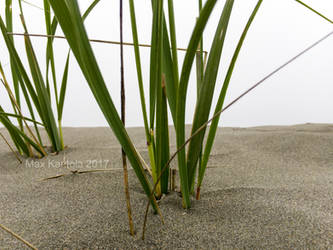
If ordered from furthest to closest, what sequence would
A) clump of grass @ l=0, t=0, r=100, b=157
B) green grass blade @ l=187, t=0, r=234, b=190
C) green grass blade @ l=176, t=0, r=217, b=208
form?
1. clump of grass @ l=0, t=0, r=100, b=157
2. green grass blade @ l=187, t=0, r=234, b=190
3. green grass blade @ l=176, t=0, r=217, b=208

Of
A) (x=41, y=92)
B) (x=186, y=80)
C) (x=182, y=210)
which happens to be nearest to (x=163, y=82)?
(x=186, y=80)

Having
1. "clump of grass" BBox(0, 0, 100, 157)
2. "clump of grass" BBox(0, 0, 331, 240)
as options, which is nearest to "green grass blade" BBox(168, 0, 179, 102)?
"clump of grass" BBox(0, 0, 331, 240)

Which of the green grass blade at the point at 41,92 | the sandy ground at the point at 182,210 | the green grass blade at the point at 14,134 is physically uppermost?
the green grass blade at the point at 41,92

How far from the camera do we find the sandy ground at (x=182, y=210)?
0.47 m

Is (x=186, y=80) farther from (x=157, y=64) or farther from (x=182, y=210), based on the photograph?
(x=182, y=210)

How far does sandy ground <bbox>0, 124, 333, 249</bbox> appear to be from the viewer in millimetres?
469

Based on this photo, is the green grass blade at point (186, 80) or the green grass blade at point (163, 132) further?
the green grass blade at point (163, 132)

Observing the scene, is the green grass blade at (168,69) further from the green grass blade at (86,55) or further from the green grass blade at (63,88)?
the green grass blade at (63,88)

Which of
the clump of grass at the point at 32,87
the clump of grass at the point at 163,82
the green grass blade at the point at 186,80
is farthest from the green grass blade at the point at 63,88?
the green grass blade at the point at 186,80

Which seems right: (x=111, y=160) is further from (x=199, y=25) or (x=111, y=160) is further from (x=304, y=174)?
(x=199, y=25)

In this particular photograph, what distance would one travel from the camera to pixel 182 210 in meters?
0.55

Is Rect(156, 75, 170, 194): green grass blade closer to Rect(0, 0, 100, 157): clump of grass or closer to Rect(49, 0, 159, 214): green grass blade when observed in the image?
Rect(49, 0, 159, 214): green grass blade

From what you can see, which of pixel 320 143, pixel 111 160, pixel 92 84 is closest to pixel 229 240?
pixel 92 84

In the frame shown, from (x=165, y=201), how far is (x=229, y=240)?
159mm
